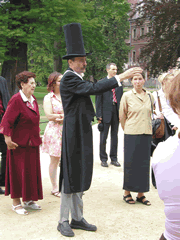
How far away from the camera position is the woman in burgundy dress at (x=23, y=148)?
430 cm

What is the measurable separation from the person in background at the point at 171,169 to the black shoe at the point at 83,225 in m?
2.48

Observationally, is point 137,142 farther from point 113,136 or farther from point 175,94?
point 175,94

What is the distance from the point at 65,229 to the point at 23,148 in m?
1.30

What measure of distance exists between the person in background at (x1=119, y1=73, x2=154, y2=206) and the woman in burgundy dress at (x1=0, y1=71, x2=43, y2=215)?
1405 millimetres

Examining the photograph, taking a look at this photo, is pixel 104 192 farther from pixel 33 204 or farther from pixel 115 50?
pixel 115 50

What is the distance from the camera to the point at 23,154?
436 centimetres

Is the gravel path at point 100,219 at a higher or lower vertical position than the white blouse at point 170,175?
lower

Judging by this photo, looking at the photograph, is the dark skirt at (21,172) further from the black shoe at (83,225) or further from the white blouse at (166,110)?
the white blouse at (166,110)

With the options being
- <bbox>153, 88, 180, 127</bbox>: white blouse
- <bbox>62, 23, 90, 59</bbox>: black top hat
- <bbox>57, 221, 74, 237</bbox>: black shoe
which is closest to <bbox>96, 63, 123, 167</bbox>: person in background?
<bbox>153, 88, 180, 127</bbox>: white blouse

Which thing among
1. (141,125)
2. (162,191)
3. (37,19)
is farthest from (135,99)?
(37,19)

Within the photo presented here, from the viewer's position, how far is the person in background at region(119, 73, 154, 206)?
479cm

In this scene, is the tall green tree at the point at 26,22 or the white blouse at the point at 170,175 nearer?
the white blouse at the point at 170,175

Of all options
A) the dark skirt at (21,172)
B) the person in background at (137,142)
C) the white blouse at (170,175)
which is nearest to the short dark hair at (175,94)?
the white blouse at (170,175)

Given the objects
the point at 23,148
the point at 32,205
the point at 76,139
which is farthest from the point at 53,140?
the point at 76,139
